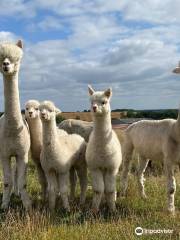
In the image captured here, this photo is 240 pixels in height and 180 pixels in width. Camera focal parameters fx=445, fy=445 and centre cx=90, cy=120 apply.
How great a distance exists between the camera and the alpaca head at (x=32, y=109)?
9.17 meters

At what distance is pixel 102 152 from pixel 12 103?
1.99m

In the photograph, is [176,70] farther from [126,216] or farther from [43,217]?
[43,217]

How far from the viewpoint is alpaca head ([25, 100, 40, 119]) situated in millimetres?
9172

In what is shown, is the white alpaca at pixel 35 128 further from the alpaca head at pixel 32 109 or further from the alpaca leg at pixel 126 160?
the alpaca leg at pixel 126 160

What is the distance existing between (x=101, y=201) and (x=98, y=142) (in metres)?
1.71

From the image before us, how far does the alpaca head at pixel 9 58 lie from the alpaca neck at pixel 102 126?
1.81 metres

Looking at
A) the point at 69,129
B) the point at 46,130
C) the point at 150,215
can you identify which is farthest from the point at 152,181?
the point at 46,130

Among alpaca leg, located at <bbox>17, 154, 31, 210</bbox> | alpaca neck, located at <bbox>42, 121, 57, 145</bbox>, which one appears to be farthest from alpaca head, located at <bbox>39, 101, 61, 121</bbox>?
alpaca leg, located at <bbox>17, 154, 31, 210</bbox>

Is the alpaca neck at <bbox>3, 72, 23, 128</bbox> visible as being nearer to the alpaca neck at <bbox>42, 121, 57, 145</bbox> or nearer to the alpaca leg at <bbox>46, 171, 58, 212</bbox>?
the alpaca neck at <bbox>42, 121, 57, 145</bbox>

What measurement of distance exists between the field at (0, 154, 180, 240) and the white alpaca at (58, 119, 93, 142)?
6.18ft

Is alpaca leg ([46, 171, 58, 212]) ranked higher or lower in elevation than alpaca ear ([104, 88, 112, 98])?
lower

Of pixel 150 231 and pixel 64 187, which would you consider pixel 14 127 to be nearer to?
pixel 64 187

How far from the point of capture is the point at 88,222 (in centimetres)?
813

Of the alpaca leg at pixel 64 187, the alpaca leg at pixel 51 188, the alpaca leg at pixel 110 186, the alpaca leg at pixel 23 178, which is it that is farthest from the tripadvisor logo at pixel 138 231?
the alpaca leg at pixel 23 178
